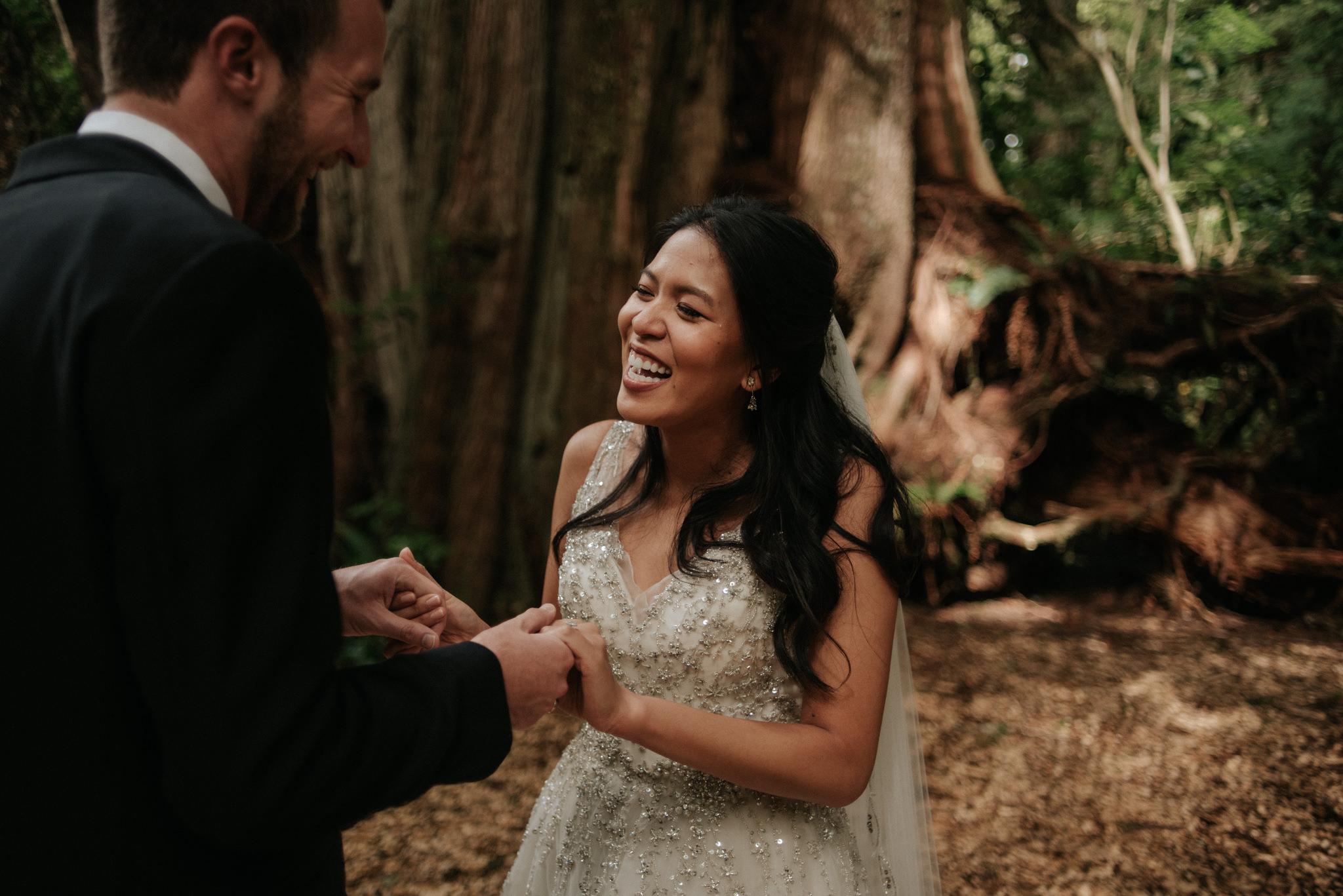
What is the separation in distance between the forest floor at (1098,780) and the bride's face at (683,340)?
2290 millimetres

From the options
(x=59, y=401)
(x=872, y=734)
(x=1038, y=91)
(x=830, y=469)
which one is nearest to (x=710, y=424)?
(x=830, y=469)

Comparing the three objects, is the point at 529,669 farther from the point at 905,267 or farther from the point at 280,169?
the point at 905,267

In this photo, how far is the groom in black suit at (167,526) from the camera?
0.93 m

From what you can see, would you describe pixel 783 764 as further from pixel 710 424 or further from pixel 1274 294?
pixel 1274 294

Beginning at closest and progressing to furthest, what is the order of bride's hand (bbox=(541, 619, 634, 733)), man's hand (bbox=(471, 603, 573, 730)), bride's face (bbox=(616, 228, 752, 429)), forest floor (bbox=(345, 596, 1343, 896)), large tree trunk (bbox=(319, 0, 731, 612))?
man's hand (bbox=(471, 603, 573, 730))
bride's hand (bbox=(541, 619, 634, 733))
bride's face (bbox=(616, 228, 752, 429))
forest floor (bbox=(345, 596, 1343, 896))
large tree trunk (bbox=(319, 0, 731, 612))

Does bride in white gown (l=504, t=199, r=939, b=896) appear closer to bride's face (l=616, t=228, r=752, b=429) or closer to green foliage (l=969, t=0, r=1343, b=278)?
bride's face (l=616, t=228, r=752, b=429)

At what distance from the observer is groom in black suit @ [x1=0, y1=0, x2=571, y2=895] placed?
0.93 metres

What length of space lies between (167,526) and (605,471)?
5.07 feet

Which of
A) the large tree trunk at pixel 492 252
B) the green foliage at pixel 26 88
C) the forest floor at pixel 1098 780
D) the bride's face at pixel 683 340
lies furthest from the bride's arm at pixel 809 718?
the large tree trunk at pixel 492 252

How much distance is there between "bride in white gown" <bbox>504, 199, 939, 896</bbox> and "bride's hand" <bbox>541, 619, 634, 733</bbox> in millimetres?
28

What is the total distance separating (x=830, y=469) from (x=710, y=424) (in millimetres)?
343

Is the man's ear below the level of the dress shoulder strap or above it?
above

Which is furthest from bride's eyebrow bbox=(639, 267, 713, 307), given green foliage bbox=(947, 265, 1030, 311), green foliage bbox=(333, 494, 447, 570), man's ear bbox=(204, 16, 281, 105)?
green foliage bbox=(947, 265, 1030, 311)

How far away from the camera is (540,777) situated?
13.6ft
